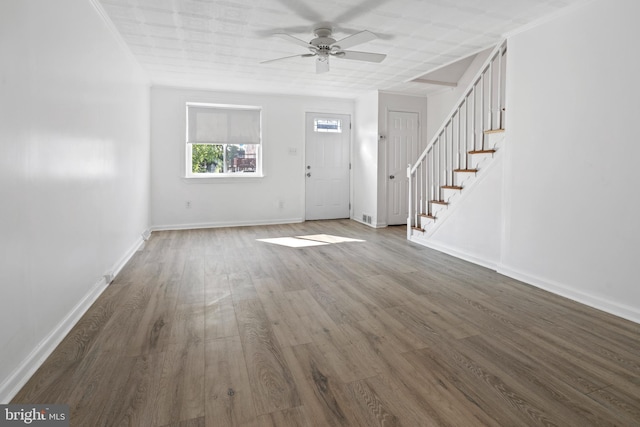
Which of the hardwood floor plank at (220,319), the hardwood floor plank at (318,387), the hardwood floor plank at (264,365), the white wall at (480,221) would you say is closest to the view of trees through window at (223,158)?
the white wall at (480,221)

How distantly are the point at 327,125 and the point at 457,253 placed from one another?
395cm

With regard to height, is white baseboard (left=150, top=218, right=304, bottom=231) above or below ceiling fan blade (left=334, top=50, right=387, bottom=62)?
below

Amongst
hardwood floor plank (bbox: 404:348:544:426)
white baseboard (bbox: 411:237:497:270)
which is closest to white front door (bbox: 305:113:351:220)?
white baseboard (bbox: 411:237:497:270)

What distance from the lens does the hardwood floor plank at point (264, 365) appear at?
1678mm

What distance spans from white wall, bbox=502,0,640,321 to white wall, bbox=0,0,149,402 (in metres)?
3.80

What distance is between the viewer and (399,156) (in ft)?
22.0

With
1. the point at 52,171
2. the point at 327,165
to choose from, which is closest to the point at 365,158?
the point at 327,165

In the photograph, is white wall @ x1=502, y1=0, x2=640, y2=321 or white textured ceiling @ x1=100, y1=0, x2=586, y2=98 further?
white textured ceiling @ x1=100, y1=0, x2=586, y2=98

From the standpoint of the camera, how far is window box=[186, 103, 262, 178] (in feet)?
20.8

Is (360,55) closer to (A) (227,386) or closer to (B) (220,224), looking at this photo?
(A) (227,386)

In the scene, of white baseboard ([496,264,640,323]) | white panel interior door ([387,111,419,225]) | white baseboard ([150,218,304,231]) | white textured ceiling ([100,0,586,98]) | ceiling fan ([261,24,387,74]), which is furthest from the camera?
white panel interior door ([387,111,419,225])

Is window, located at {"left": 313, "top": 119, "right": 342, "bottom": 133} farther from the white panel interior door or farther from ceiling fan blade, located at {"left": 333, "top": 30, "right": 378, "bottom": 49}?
ceiling fan blade, located at {"left": 333, "top": 30, "right": 378, "bottom": 49}

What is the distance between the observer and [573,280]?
9.91 feet

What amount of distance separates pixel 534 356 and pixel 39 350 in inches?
110
